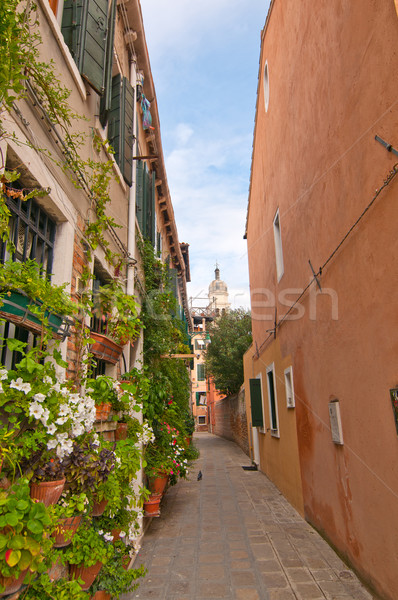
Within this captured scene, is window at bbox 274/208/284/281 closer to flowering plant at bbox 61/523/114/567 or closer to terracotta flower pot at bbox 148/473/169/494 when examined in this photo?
terracotta flower pot at bbox 148/473/169/494

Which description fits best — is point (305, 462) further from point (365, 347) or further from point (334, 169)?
point (334, 169)

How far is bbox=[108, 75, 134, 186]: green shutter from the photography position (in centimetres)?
488

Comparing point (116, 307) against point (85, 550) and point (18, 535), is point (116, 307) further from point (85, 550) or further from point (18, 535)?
point (18, 535)

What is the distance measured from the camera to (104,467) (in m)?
2.49

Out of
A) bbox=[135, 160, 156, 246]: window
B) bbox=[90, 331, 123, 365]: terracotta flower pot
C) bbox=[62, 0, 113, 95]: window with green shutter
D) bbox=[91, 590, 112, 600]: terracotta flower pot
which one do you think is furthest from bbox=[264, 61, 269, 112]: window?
bbox=[91, 590, 112, 600]: terracotta flower pot

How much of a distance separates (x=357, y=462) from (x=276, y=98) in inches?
261

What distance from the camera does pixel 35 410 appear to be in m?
1.98

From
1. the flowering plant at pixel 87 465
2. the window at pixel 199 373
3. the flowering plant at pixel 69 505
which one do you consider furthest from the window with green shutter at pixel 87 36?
the window at pixel 199 373

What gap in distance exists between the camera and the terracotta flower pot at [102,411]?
132 inches

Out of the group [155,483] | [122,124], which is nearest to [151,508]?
[155,483]

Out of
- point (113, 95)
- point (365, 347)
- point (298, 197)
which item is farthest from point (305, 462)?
point (113, 95)

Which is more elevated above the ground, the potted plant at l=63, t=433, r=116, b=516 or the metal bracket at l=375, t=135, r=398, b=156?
the metal bracket at l=375, t=135, r=398, b=156

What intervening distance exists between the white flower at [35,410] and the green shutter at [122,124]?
3.59 meters

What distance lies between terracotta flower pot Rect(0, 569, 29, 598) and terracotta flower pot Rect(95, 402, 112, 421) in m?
1.65
